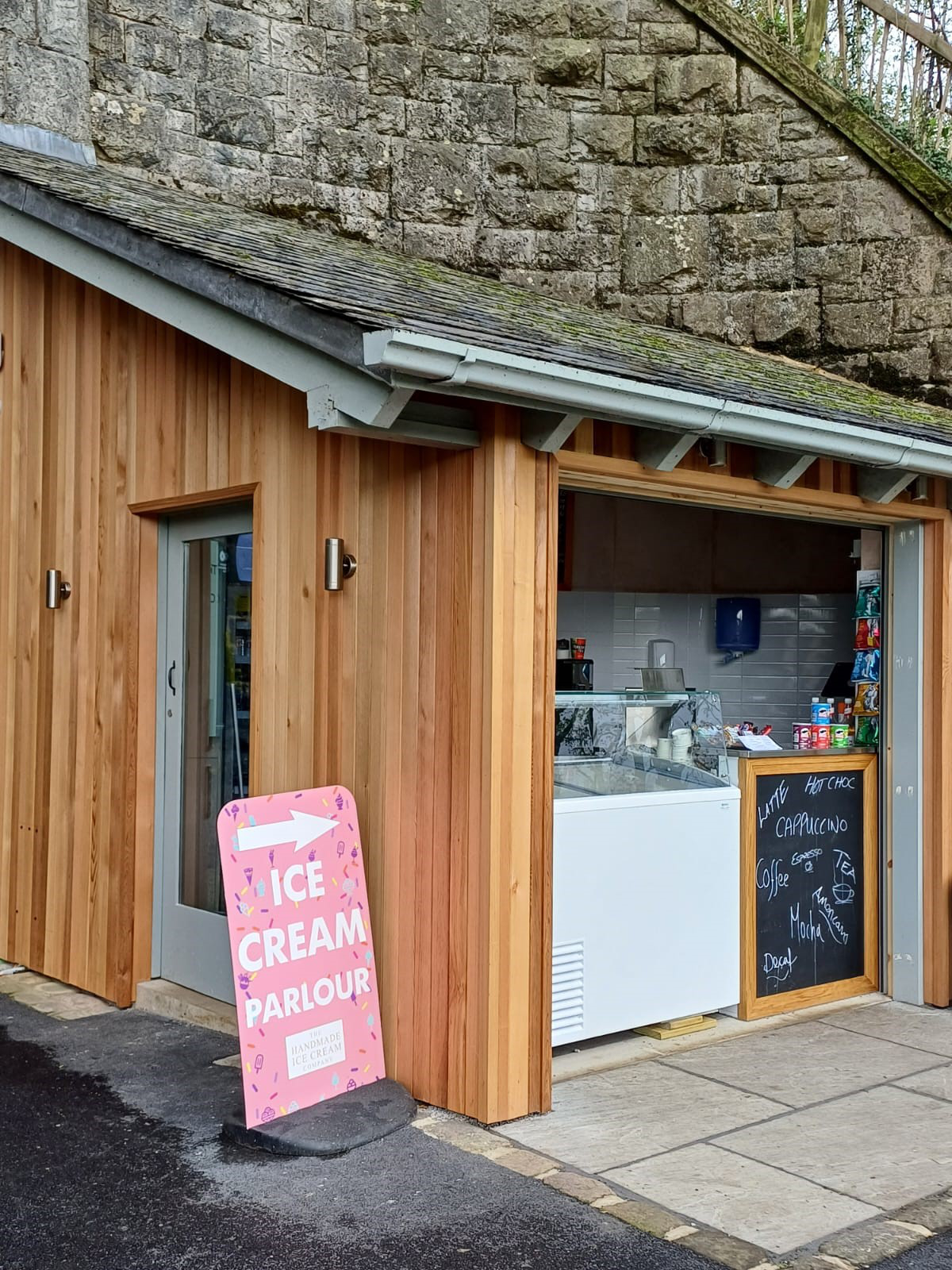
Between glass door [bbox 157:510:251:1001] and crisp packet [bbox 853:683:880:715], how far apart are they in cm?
290

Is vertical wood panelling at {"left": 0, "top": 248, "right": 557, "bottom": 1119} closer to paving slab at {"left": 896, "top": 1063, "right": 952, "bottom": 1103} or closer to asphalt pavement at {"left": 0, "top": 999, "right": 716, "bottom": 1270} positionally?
asphalt pavement at {"left": 0, "top": 999, "right": 716, "bottom": 1270}

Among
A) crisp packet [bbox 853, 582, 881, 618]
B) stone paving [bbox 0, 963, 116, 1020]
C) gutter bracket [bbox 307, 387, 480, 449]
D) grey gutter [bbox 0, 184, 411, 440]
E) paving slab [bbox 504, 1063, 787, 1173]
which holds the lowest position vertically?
stone paving [bbox 0, 963, 116, 1020]

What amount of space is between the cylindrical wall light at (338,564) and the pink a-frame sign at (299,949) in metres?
0.74

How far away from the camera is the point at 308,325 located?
3.77 m

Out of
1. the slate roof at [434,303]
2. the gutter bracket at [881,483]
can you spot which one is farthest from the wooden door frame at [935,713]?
the slate roof at [434,303]

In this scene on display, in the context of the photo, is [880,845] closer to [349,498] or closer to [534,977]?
[534,977]

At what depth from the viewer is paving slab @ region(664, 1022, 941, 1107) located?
15.3 ft

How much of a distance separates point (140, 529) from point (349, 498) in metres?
1.51

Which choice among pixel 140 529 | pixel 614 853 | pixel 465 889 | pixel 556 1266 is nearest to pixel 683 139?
pixel 140 529

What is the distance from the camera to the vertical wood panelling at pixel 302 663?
4223 millimetres

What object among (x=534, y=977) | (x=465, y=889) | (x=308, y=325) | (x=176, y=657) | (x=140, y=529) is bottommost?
(x=534, y=977)

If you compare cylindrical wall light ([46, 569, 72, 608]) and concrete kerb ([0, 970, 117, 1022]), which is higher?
cylindrical wall light ([46, 569, 72, 608])

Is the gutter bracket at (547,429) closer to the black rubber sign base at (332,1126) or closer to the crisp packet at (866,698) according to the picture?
the black rubber sign base at (332,1126)

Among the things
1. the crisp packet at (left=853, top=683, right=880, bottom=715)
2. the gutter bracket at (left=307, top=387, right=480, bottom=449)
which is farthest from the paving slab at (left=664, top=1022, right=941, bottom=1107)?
the gutter bracket at (left=307, top=387, right=480, bottom=449)
